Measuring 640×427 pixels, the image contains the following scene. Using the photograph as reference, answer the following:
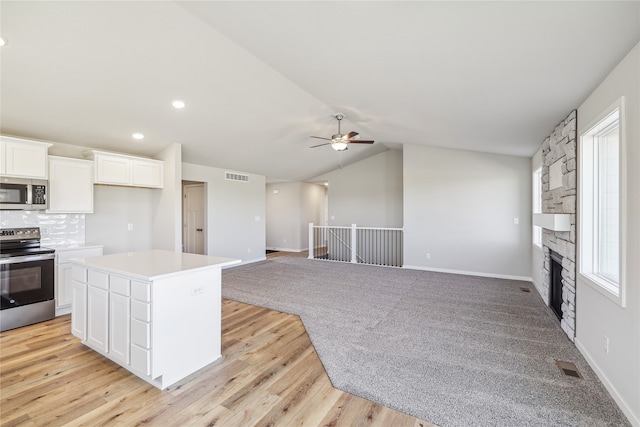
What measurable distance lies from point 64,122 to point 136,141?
98 centimetres

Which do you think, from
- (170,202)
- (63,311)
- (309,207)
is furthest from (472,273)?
(63,311)

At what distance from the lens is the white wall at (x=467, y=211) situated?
5.72 meters

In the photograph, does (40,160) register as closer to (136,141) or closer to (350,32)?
(136,141)

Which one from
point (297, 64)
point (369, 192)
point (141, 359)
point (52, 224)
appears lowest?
point (141, 359)

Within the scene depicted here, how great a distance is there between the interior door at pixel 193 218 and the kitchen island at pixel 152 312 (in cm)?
398

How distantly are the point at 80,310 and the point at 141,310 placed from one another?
122cm

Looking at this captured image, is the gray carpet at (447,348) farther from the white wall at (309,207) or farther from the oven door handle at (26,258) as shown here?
the white wall at (309,207)

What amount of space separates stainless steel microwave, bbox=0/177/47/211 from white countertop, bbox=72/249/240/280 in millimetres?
1525

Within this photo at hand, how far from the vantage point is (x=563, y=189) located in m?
3.24

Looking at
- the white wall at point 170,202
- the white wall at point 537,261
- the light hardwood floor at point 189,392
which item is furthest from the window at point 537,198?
the white wall at point 170,202

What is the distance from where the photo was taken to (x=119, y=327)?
2.41 m

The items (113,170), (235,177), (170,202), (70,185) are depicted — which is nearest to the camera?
(70,185)

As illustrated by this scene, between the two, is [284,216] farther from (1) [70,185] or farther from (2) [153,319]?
(2) [153,319]

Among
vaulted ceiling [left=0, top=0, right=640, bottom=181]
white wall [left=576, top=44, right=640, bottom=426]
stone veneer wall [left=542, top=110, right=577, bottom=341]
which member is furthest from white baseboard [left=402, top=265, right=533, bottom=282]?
white wall [left=576, top=44, right=640, bottom=426]
